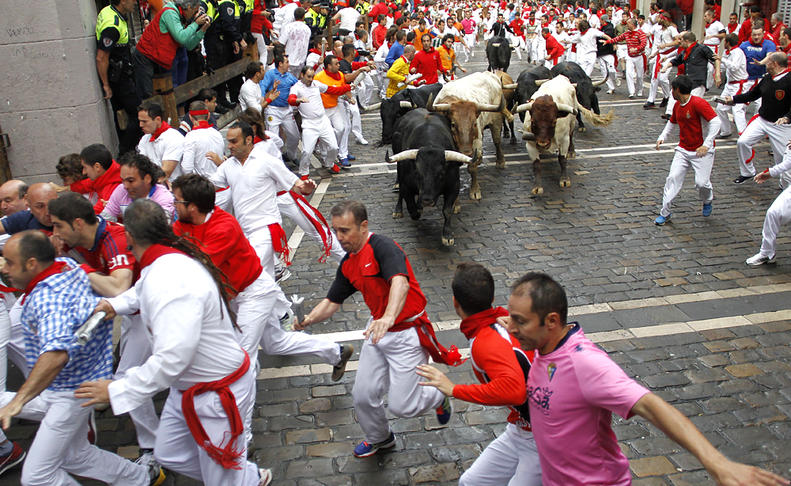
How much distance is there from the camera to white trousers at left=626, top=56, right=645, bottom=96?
17.5 m

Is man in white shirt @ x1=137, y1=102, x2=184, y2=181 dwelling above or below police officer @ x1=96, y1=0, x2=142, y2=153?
below

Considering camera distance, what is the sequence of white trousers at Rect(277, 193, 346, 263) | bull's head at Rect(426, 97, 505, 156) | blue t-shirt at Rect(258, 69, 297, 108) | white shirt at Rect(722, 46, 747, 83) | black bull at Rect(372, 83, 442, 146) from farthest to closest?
white shirt at Rect(722, 46, 747, 83)
black bull at Rect(372, 83, 442, 146)
blue t-shirt at Rect(258, 69, 297, 108)
bull's head at Rect(426, 97, 505, 156)
white trousers at Rect(277, 193, 346, 263)

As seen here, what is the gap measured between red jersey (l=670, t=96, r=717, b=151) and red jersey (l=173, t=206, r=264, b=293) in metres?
6.39

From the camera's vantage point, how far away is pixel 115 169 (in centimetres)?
611

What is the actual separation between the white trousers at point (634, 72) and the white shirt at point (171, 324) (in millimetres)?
16795

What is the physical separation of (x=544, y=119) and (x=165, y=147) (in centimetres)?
607

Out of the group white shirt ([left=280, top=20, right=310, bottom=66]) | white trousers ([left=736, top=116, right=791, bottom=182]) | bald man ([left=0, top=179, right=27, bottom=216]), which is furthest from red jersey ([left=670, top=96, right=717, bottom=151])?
white shirt ([left=280, top=20, right=310, bottom=66])

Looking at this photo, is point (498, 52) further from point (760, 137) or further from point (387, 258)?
point (387, 258)

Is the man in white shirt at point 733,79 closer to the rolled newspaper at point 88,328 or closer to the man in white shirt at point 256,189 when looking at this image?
the man in white shirt at point 256,189

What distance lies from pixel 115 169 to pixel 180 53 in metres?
5.43

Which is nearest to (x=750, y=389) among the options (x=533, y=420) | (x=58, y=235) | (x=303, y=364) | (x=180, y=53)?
(x=533, y=420)

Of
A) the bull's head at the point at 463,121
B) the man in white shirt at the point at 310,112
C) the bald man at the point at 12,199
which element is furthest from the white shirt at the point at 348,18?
the bald man at the point at 12,199

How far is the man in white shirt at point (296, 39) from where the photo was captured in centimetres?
1523

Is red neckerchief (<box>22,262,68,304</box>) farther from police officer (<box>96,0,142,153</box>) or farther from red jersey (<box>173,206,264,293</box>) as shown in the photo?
police officer (<box>96,0,142,153</box>)
